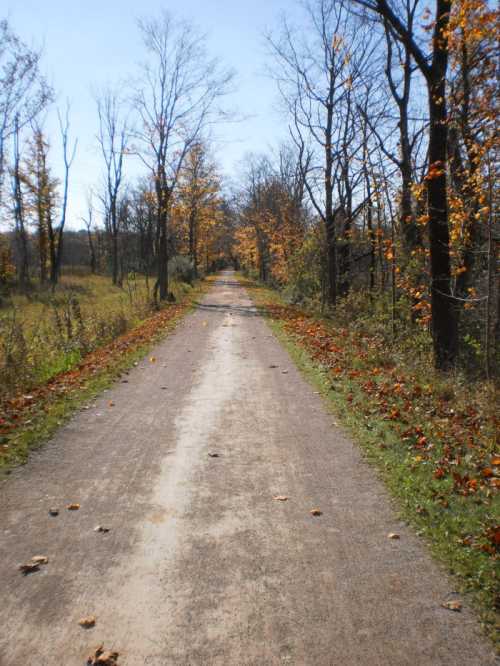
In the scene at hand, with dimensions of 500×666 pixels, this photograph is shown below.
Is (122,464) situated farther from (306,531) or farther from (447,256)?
(447,256)

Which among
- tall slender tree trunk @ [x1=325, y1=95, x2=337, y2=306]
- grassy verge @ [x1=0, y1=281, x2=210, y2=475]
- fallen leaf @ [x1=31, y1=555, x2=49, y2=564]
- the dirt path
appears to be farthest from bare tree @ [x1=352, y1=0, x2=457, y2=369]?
tall slender tree trunk @ [x1=325, y1=95, x2=337, y2=306]

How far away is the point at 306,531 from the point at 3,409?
17.7ft

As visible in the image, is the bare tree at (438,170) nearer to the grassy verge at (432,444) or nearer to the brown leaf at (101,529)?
the grassy verge at (432,444)

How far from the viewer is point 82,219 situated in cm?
6250

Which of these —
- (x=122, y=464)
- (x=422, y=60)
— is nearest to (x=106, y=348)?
(x=122, y=464)

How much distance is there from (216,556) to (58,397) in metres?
5.33

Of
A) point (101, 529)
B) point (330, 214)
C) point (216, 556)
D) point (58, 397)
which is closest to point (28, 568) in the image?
point (101, 529)

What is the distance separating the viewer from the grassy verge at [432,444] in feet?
13.2

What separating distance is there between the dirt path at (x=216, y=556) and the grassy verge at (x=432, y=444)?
0.22 metres

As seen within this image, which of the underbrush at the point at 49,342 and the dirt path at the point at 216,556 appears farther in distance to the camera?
the underbrush at the point at 49,342

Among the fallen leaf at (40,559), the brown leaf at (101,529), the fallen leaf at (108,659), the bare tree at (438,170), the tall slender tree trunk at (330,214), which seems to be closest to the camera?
the fallen leaf at (108,659)

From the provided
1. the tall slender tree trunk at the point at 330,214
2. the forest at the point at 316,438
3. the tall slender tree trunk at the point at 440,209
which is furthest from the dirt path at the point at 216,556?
the tall slender tree trunk at the point at 330,214

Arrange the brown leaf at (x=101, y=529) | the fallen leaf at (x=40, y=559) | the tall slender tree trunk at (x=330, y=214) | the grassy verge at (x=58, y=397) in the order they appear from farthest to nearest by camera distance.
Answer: the tall slender tree trunk at (x=330, y=214)
the grassy verge at (x=58, y=397)
the brown leaf at (x=101, y=529)
the fallen leaf at (x=40, y=559)

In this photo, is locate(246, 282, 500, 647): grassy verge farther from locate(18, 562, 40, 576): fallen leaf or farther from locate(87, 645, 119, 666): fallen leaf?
locate(18, 562, 40, 576): fallen leaf
